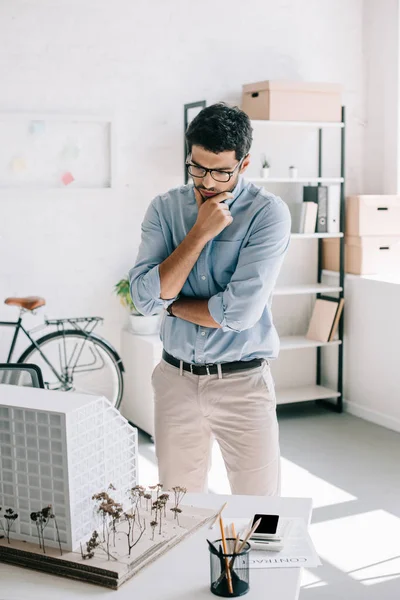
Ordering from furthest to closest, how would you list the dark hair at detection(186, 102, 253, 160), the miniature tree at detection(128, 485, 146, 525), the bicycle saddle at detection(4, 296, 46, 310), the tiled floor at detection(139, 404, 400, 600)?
the bicycle saddle at detection(4, 296, 46, 310) < the tiled floor at detection(139, 404, 400, 600) < the dark hair at detection(186, 102, 253, 160) < the miniature tree at detection(128, 485, 146, 525)

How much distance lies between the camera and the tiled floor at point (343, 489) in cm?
298

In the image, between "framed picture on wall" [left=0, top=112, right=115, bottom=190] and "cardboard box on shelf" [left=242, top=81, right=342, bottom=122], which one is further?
"cardboard box on shelf" [left=242, top=81, right=342, bottom=122]

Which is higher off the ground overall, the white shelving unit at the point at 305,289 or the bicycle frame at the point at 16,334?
the white shelving unit at the point at 305,289

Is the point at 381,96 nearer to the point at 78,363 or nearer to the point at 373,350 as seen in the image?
the point at 373,350

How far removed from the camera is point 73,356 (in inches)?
191

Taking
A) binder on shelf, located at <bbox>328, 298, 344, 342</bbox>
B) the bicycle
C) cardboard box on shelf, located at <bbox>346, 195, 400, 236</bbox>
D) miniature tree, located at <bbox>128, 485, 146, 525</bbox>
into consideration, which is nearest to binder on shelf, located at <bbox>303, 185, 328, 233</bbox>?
cardboard box on shelf, located at <bbox>346, 195, 400, 236</bbox>

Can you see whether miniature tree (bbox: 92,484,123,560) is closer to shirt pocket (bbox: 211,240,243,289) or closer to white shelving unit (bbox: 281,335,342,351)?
shirt pocket (bbox: 211,240,243,289)

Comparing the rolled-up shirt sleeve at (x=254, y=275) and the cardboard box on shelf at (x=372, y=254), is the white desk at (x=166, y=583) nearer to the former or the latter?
the rolled-up shirt sleeve at (x=254, y=275)

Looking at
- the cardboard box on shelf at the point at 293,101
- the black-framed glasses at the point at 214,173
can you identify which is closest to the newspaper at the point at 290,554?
the black-framed glasses at the point at 214,173

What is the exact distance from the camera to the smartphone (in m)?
1.64

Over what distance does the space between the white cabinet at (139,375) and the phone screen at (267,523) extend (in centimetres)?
281

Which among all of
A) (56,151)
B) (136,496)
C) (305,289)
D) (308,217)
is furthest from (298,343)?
(136,496)

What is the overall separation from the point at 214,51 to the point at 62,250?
1545mm

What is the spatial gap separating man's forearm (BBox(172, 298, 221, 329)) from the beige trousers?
0.49 ft
